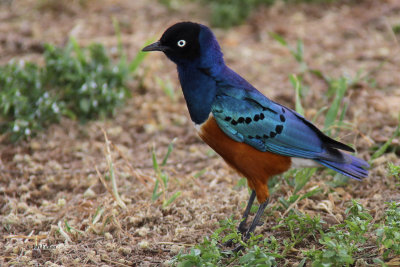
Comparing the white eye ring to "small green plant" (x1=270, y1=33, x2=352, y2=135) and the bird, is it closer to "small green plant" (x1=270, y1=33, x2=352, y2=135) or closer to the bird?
the bird

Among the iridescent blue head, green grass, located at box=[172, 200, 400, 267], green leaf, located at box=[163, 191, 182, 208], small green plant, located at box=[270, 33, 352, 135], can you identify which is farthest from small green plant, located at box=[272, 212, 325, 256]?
small green plant, located at box=[270, 33, 352, 135]

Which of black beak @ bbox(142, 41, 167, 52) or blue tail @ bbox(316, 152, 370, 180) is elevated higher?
black beak @ bbox(142, 41, 167, 52)

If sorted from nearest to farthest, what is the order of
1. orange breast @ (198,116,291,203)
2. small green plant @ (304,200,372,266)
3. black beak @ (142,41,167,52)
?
1. small green plant @ (304,200,372,266)
2. orange breast @ (198,116,291,203)
3. black beak @ (142,41,167,52)

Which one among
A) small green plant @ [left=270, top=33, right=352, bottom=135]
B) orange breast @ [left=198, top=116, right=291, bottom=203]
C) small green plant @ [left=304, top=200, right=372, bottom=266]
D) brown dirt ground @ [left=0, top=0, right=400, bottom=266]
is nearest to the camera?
small green plant @ [left=304, top=200, right=372, bottom=266]

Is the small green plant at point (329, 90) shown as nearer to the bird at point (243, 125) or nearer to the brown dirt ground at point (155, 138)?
the brown dirt ground at point (155, 138)

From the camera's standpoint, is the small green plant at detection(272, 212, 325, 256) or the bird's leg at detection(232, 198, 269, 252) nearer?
the small green plant at detection(272, 212, 325, 256)

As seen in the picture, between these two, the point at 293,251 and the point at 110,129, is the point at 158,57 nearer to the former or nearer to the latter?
the point at 110,129

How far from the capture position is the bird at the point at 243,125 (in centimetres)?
386

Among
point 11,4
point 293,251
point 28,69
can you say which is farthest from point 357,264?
point 11,4

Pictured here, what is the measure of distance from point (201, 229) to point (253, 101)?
1.03 meters

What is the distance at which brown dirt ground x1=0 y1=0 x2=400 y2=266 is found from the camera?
3979mm

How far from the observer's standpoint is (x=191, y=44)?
404 centimetres

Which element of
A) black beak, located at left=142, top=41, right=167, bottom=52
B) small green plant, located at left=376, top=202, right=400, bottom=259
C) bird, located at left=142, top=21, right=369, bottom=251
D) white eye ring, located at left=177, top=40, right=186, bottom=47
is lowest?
small green plant, located at left=376, top=202, right=400, bottom=259

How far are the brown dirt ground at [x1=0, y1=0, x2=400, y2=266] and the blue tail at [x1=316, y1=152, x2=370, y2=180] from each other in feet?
0.98
